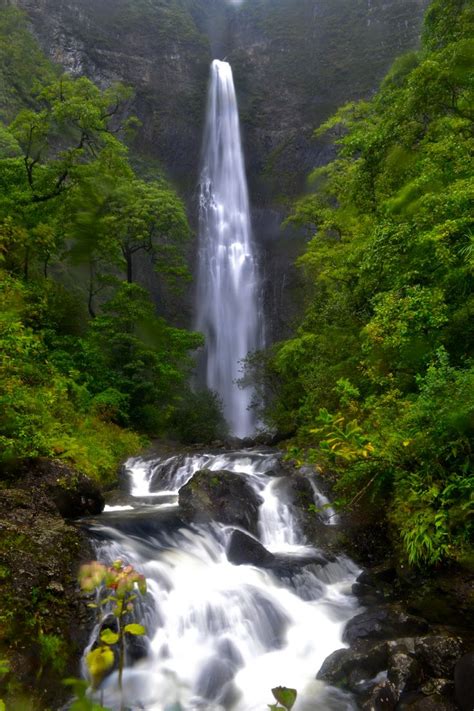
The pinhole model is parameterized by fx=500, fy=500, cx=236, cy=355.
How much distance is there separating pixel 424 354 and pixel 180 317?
27054 millimetres

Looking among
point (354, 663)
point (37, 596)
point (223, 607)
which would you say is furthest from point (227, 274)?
point (354, 663)

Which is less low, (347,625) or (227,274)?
(227,274)

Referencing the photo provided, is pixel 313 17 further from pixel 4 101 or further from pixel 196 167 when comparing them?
pixel 4 101

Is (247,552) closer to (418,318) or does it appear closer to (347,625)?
(347,625)

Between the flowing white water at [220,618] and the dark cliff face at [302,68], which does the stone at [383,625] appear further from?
the dark cliff face at [302,68]

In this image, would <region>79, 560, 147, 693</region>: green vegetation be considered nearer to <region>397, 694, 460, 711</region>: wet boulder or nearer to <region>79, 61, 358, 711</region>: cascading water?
<region>79, 61, 358, 711</region>: cascading water

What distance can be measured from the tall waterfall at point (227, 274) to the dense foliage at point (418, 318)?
20352 mm

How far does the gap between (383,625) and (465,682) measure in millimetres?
1617

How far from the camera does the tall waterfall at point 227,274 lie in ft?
107

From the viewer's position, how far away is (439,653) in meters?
4.89

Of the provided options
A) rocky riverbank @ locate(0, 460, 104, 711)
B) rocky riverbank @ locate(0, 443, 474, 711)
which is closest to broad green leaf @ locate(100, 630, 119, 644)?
rocky riverbank @ locate(0, 460, 104, 711)

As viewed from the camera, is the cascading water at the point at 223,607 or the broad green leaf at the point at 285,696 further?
the cascading water at the point at 223,607

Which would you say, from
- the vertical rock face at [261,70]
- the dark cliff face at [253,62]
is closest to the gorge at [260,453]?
the vertical rock face at [261,70]

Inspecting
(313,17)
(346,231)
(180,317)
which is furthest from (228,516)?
(313,17)
